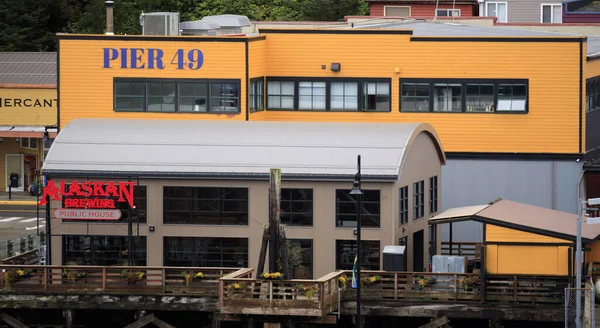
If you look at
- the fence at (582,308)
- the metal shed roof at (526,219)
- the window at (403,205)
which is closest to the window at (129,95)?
the window at (403,205)

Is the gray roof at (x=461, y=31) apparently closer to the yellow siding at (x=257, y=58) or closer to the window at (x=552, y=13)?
the yellow siding at (x=257, y=58)

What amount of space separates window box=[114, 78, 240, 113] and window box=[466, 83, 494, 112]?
952cm

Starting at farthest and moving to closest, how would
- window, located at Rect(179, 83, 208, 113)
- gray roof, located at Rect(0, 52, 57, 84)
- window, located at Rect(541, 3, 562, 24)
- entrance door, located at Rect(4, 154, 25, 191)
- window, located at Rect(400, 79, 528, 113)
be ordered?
window, located at Rect(541, 3, 562, 24) < gray roof, located at Rect(0, 52, 57, 84) < entrance door, located at Rect(4, 154, 25, 191) < window, located at Rect(400, 79, 528, 113) < window, located at Rect(179, 83, 208, 113)

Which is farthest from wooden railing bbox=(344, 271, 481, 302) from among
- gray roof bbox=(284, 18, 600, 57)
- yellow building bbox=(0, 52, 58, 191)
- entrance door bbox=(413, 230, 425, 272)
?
yellow building bbox=(0, 52, 58, 191)

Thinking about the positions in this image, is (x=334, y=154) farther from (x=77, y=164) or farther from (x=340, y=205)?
(x=77, y=164)

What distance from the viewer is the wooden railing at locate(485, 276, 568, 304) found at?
49938mm

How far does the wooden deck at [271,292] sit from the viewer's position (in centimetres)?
4928

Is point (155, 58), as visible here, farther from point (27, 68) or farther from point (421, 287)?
point (27, 68)

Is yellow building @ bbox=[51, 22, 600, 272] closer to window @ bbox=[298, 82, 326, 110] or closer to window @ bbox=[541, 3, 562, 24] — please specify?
window @ bbox=[298, 82, 326, 110]

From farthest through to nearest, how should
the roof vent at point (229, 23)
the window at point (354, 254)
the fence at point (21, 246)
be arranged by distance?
the roof vent at point (229, 23), the fence at point (21, 246), the window at point (354, 254)

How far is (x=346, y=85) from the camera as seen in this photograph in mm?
68938

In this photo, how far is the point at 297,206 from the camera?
179 feet

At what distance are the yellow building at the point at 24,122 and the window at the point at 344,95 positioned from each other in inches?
998

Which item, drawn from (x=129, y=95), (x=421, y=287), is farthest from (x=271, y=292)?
(x=129, y=95)
